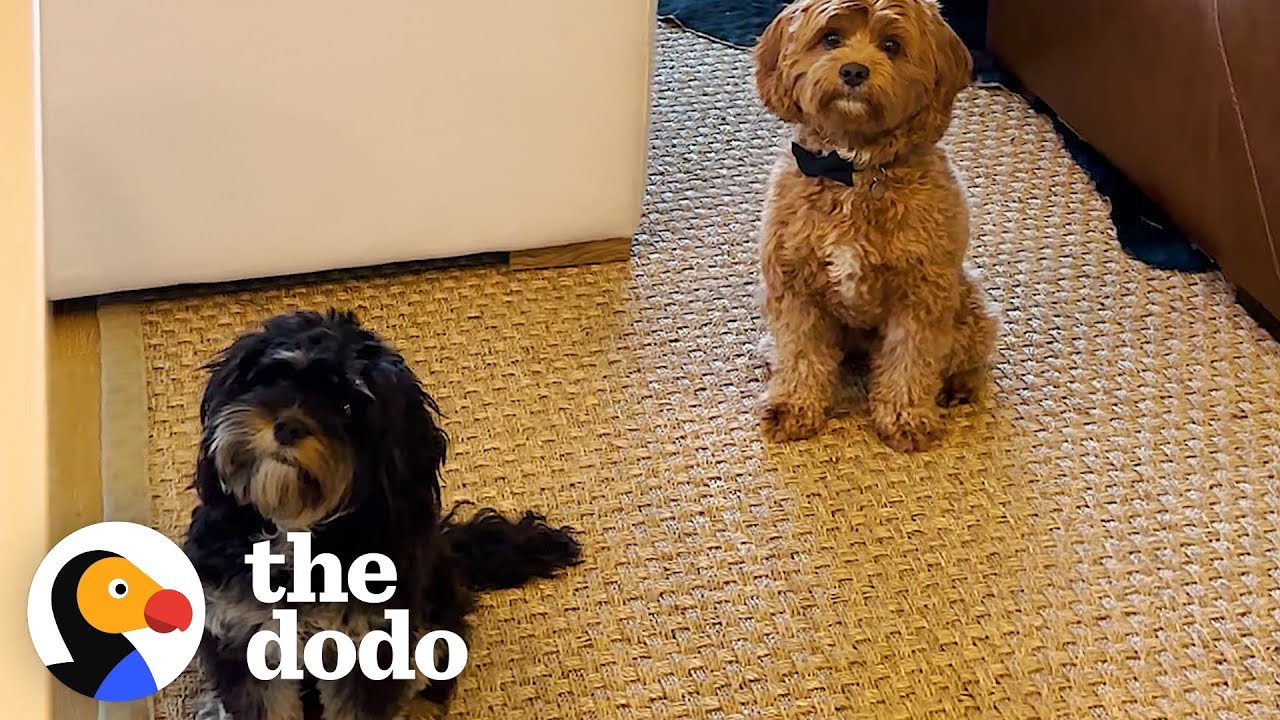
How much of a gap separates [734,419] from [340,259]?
0.61 metres

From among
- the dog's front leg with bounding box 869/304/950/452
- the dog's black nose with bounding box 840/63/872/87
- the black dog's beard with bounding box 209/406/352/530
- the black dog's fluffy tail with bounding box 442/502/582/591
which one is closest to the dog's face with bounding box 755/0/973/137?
the dog's black nose with bounding box 840/63/872/87

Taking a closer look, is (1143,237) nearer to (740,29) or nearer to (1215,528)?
(1215,528)

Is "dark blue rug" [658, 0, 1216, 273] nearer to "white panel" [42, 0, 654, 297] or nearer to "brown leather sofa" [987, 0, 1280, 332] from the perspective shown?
"brown leather sofa" [987, 0, 1280, 332]

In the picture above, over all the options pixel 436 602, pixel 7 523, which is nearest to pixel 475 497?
pixel 436 602

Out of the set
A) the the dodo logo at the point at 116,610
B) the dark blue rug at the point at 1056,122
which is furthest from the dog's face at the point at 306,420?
the dark blue rug at the point at 1056,122

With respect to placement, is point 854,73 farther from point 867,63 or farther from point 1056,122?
point 1056,122

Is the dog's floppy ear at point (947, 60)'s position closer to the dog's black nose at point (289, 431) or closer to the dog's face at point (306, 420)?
the dog's face at point (306, 420)

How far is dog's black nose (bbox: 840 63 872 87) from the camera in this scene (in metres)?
1.58

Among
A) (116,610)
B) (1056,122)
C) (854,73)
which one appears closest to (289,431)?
(116,610)

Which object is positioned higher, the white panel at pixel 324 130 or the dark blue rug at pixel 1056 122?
the white panel at pixel 324 130

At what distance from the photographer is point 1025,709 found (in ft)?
4.85

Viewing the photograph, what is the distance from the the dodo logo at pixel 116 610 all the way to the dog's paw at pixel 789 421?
44.0 inches

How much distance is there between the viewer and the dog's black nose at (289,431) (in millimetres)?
1100

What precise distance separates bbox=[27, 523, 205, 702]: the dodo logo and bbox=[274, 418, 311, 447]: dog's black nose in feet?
1.02
